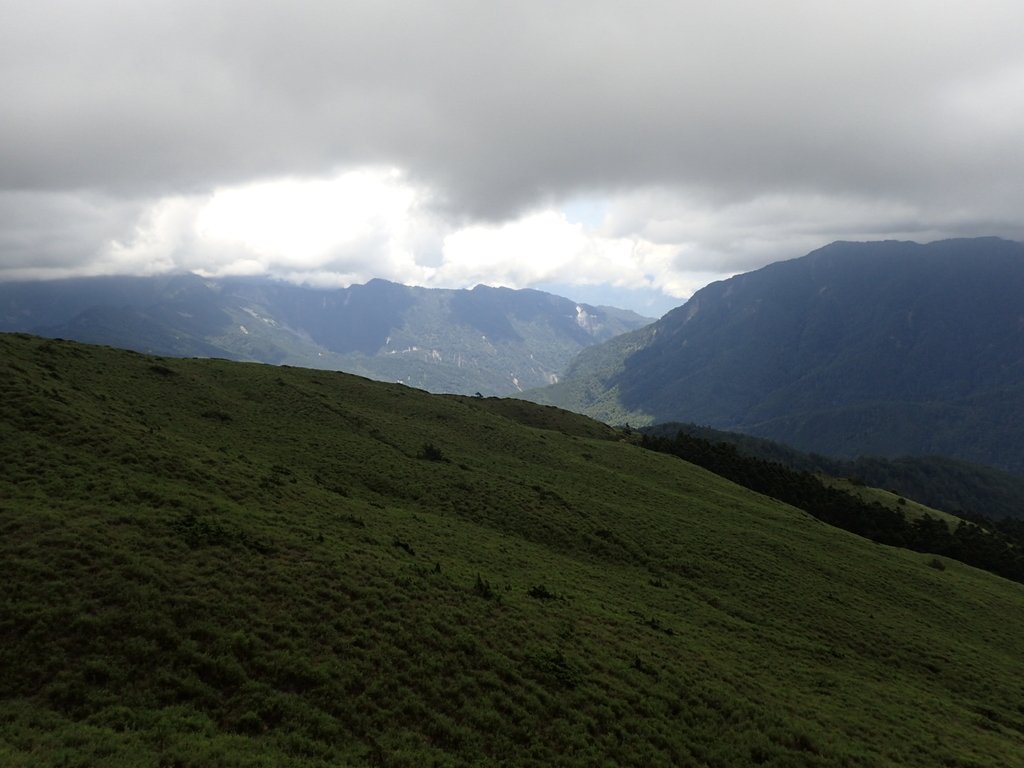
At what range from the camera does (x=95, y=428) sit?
37406 mm

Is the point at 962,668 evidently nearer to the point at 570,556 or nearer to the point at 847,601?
the point at 847,601

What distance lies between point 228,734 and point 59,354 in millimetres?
58363

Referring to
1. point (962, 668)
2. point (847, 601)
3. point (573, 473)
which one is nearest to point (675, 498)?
point (573, 473)

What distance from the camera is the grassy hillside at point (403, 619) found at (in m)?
18.0

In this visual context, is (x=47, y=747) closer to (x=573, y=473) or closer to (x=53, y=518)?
(x=53, y=518)

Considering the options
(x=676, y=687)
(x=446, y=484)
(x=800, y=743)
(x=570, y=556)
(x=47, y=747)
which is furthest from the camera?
(x=446, y=484)

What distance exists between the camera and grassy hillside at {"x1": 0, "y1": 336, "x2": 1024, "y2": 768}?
1795cm

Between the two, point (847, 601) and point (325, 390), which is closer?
point (847, 601)

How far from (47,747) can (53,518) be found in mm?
14107

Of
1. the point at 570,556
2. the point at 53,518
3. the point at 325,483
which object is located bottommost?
the point at 570,556

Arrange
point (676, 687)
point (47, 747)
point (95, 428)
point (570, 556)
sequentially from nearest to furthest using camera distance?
1. point (47, 747)
2. point (676, 687)
3. point (95, 428)
4. point (570, 556)

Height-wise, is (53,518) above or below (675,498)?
above

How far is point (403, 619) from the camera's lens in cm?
2462

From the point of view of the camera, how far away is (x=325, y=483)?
47.6 m
